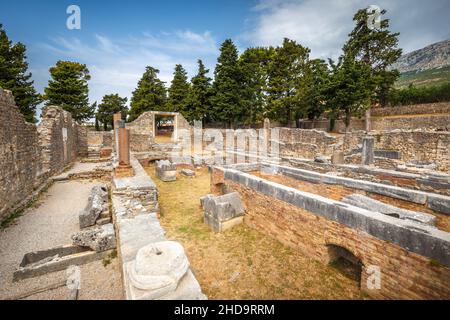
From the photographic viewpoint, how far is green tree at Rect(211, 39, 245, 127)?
25.4m

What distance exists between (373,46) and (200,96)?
68.3ft

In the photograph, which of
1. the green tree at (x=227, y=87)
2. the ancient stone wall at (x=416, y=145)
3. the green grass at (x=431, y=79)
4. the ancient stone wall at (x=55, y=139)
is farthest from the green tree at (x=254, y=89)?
the green grass at (x=431, y=79)

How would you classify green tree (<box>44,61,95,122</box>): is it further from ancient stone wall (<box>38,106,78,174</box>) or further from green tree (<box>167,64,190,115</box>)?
ancient stone wall (<box>38,106,78,174</box>)

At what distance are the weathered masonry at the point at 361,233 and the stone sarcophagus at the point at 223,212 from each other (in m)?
0.22

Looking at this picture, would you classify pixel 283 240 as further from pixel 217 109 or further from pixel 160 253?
pixel 217 109

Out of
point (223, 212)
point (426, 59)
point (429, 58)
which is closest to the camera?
point (223, 212)

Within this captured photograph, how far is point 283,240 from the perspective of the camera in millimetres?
4656

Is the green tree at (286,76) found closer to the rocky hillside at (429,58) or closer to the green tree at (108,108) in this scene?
the green tree at (108,108)

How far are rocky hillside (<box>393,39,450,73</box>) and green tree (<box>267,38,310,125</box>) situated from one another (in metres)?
119

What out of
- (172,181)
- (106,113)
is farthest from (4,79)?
(172,181)

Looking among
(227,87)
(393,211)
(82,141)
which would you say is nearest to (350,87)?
(227,87)

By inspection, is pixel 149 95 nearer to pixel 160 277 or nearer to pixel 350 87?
pixel 350 87

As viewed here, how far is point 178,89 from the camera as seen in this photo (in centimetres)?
3253

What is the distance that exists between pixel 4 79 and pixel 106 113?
17.0m
